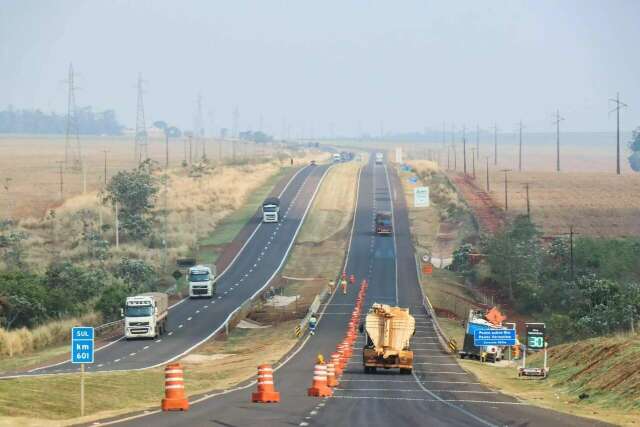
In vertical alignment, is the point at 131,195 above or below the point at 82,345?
below

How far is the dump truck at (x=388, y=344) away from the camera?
183 feet

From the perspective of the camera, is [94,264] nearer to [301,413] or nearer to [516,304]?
[516,304]

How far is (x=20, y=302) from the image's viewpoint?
8106 centimetres

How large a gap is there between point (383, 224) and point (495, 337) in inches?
3565

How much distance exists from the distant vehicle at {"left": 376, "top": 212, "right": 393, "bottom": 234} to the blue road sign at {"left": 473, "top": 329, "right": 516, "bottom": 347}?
8821 cm

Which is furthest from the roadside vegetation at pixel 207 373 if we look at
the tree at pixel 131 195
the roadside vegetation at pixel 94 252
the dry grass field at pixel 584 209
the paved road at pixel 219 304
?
the dry grass field at pixel 584 209

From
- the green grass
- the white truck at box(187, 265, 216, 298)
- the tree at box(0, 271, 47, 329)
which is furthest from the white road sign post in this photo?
the tree at box(0, 271, 47, 329)

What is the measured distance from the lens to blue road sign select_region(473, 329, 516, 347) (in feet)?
198

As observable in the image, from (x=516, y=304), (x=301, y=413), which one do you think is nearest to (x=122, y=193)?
(x=516, y=304)

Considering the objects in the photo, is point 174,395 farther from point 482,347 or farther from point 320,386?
point 482,347

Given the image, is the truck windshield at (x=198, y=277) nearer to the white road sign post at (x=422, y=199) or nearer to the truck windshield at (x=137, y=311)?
the truck windshield at (x=137, y=311)

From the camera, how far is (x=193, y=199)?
604ft

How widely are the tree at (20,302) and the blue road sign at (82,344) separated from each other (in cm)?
4808

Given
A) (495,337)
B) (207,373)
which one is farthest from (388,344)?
(207,373)
